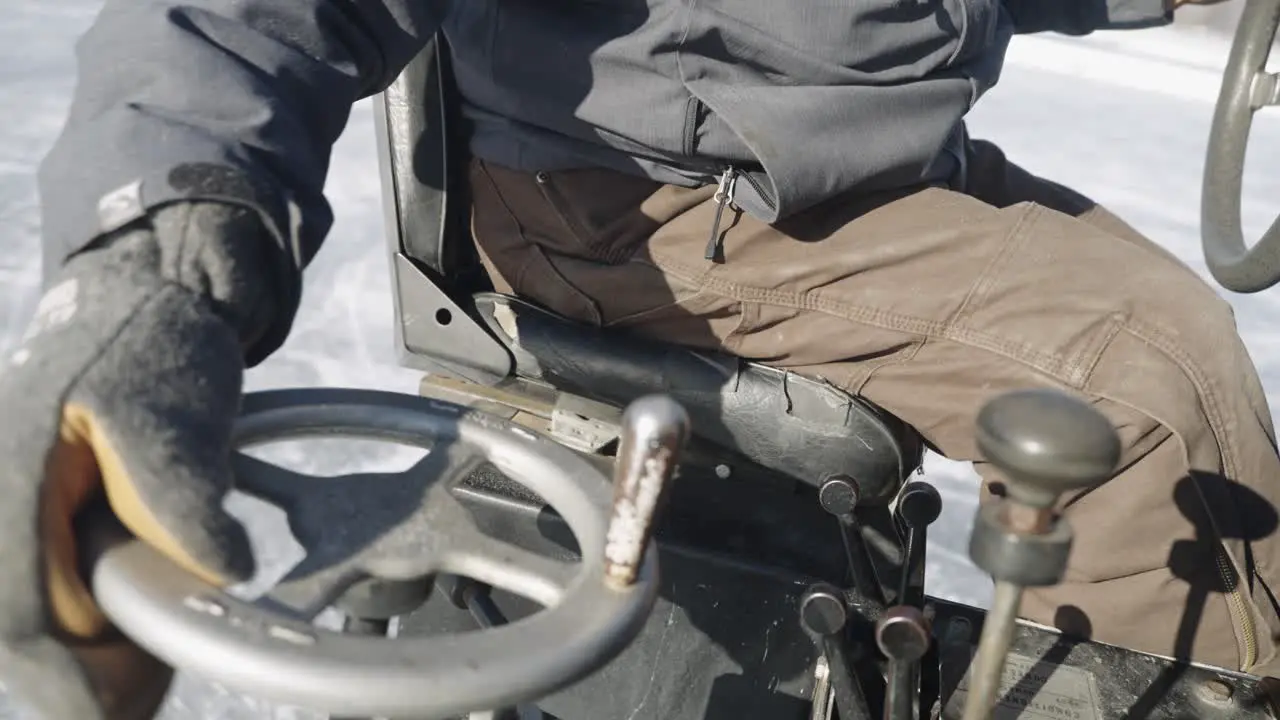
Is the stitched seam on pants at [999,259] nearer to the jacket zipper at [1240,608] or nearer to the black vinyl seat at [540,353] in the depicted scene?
the black vinyl seat at [540,353]

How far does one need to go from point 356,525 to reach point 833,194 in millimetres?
666

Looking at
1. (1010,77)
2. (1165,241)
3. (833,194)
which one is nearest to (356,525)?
(833,194)

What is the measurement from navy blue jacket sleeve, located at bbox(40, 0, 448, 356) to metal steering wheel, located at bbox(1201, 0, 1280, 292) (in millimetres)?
1168

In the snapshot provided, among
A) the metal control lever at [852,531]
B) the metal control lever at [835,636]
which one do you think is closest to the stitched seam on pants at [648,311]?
the metal control lever at [852,531]

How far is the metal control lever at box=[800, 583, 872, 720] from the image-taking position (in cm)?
93

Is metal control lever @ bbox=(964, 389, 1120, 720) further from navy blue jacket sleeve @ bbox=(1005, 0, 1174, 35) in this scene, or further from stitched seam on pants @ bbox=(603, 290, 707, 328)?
navy blue jacket sleeve @ bbox=(1005, 0, 1174, 35)

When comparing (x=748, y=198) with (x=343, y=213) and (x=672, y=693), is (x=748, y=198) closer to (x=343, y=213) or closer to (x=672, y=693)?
(x=672, y=693)

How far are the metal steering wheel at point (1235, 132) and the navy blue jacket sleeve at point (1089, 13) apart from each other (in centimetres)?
20

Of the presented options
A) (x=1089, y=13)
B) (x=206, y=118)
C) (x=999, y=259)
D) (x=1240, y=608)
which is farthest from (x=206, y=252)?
(x=1089, y=13)

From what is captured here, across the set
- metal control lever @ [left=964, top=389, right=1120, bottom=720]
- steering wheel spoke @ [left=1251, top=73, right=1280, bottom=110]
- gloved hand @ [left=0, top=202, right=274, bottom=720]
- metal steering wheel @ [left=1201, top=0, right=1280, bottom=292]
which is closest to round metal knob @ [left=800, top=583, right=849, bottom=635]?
metal control lever @ [left=964, top=389, right=1120, bottom=720]

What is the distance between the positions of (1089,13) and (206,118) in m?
1.46

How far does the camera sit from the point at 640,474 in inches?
25.0

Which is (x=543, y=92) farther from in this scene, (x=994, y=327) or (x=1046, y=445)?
(x=1046, y=445)

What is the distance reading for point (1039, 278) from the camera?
1.14m
